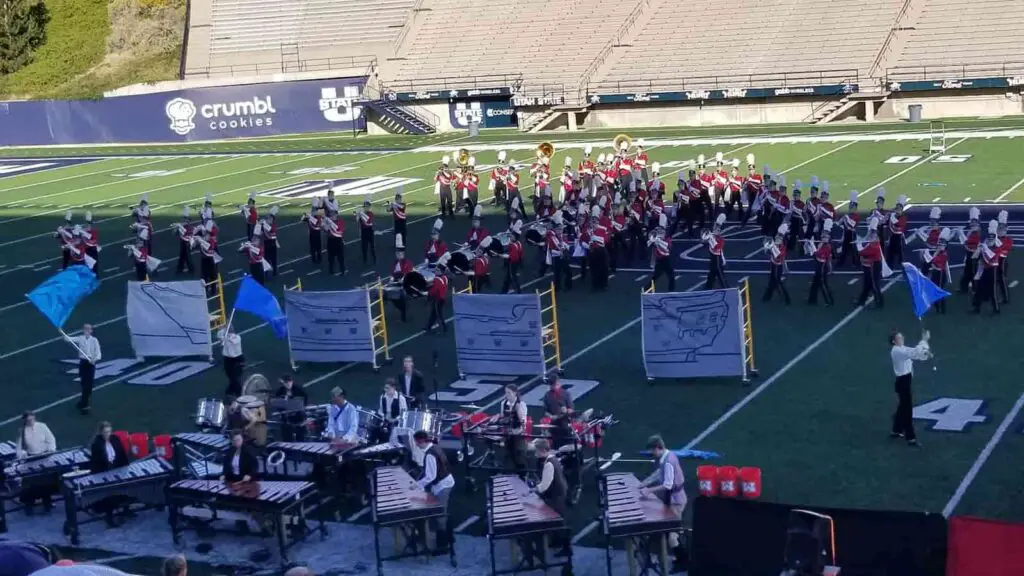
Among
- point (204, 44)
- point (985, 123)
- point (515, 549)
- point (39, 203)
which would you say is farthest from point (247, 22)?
point (515, 549)

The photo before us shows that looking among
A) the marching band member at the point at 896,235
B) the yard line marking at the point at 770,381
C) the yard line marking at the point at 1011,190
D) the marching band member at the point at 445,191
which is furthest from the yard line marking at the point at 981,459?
the marching band member at the point at 445,191

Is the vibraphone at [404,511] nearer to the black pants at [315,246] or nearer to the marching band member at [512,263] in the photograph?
the marching band member at [512,263]

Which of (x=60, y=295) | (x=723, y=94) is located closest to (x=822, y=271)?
(x=60, y=295)

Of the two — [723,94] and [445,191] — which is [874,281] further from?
[723,94]

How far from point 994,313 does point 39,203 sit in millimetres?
25982

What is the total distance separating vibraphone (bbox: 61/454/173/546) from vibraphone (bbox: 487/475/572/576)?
320 centimetres

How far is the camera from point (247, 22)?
60156mm

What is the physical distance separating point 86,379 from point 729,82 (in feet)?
106

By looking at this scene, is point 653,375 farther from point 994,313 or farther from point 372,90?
point 372,90

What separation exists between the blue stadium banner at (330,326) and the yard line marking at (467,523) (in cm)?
548

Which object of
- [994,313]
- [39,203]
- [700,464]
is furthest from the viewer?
[39,203]

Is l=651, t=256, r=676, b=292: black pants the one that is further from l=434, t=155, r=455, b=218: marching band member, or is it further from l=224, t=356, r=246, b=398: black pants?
l=434, t=155, r=455, b=218: marching band member

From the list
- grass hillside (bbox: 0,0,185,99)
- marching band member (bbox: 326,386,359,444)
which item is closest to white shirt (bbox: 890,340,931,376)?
marching band member (bbox: 326,386,359,444)

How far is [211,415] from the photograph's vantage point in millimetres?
14727
